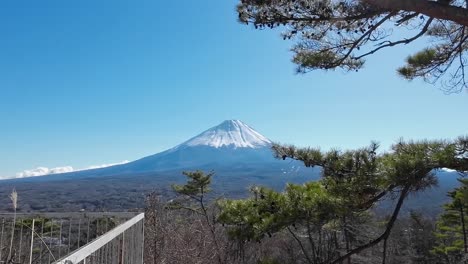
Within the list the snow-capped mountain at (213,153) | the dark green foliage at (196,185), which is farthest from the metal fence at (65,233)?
the snow-capped mountain at (213,153)

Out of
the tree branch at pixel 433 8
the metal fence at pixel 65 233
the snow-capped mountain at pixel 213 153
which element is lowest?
the metal fence at pixel 65 233

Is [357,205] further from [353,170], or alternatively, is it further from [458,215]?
[458,215]

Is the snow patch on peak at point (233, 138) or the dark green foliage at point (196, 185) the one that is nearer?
the dark green foliage at point (196, 185)

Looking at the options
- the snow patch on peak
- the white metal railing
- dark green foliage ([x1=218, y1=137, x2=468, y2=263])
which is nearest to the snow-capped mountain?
the snow patch on peak

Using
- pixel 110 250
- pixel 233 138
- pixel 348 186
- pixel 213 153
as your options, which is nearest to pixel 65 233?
pixel 110 250

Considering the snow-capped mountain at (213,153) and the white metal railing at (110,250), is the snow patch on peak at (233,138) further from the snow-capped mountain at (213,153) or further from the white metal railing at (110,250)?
the white metal railing at (110,250)

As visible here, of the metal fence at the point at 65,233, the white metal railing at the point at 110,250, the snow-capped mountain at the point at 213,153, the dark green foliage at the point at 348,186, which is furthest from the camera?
the snow-capped mountain at the point at 213,153

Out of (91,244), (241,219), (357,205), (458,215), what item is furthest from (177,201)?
(91,244)

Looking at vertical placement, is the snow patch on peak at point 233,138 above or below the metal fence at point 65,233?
above
